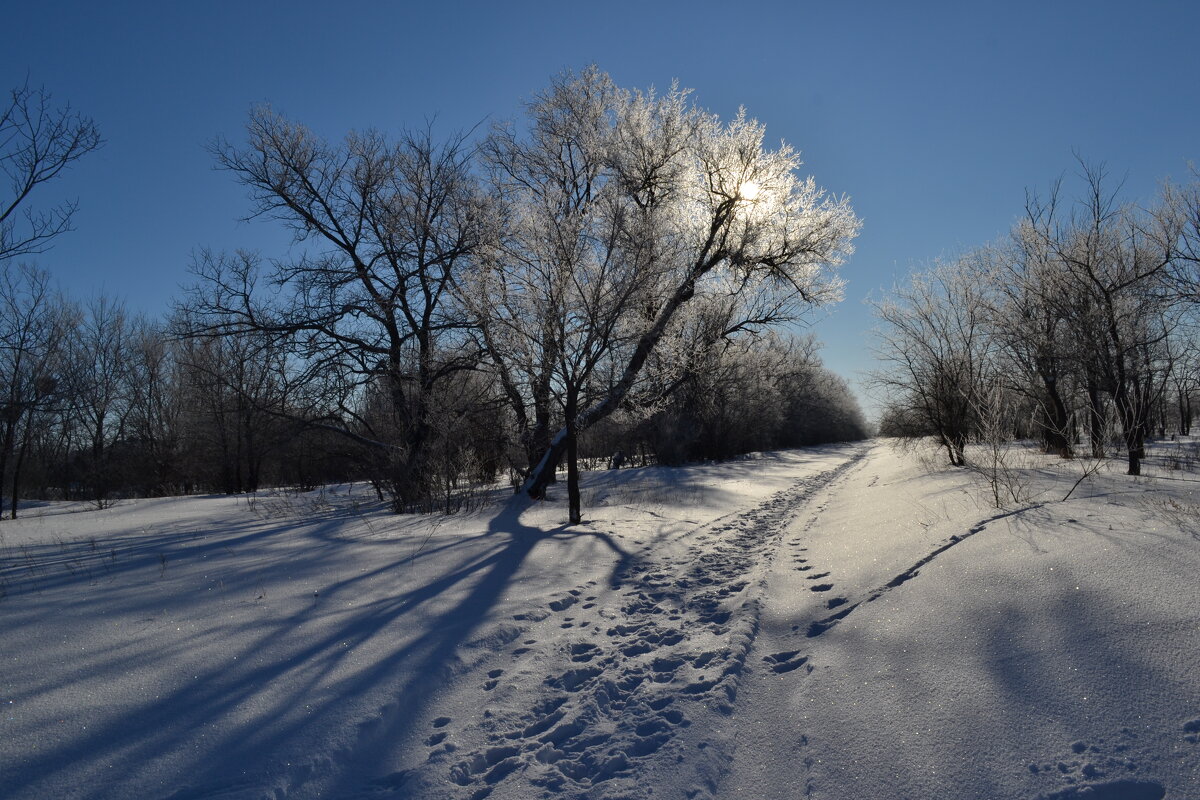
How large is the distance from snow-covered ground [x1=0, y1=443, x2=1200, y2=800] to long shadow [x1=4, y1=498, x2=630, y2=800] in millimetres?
18

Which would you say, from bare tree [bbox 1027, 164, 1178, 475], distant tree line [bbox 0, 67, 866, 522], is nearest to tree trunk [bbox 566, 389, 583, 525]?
distant tree line [bbox 0, 67, 866, 522]

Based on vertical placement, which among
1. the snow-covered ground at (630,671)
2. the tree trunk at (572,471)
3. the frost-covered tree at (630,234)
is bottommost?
the snow-covered ground at (630,671)

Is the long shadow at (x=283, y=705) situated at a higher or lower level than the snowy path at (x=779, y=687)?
higher

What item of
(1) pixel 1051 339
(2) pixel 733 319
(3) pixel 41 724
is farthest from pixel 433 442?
(1) pixel 1051 339

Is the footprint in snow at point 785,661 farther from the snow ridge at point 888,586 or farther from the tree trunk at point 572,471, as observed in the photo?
the tree trunk at point 572,471

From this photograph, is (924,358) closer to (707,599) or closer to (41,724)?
(707,599)

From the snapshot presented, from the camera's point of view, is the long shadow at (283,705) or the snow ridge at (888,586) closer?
the long shadow at (283,705)

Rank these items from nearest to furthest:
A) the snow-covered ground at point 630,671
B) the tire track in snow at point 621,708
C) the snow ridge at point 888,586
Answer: the snow-covered ground at point 630,671, the tire track in snow at point 621,708, the snow ridge at point 888,586

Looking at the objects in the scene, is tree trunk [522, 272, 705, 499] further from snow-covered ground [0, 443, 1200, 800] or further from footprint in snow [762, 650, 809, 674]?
footprint in snow [762, 650, 809, 674]

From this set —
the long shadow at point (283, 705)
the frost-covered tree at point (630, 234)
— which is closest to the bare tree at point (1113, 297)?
the frost-covered tree at point (630, 234)

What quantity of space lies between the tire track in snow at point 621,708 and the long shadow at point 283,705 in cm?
41

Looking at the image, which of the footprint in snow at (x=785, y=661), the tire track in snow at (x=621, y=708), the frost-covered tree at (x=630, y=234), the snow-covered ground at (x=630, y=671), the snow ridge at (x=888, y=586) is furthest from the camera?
the frost-covered tree at (x=630, y=234)

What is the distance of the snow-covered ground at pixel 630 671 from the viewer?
263cm

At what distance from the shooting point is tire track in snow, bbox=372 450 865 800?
9.09 feet
